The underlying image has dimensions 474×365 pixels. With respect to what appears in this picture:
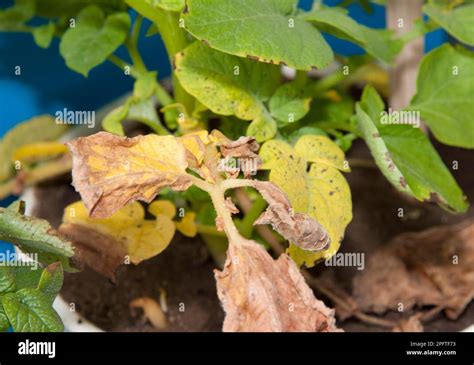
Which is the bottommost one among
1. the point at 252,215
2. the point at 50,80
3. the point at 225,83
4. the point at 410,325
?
the point at 410,325

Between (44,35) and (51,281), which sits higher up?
(44,35)

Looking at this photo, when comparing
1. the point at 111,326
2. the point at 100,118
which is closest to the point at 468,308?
the point at 111,326

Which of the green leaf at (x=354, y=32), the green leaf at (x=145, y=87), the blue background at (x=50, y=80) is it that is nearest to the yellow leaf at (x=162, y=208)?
the green leaf at (x=145, y=87)

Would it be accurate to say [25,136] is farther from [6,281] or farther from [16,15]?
[6,281]

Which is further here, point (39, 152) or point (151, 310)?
point (39, 152)

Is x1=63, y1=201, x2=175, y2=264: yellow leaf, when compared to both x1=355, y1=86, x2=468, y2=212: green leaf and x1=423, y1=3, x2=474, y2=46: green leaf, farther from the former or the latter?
x1=423, y1=3, x2=474, y2=46: green leaf

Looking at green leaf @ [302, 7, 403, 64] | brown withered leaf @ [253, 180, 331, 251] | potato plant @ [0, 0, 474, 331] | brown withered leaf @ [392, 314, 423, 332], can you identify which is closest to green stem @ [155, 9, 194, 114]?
potato plant @ [0, 0, 474, 331]

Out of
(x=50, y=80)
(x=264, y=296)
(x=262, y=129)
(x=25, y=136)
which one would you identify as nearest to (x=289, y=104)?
(x=262, y=129)
